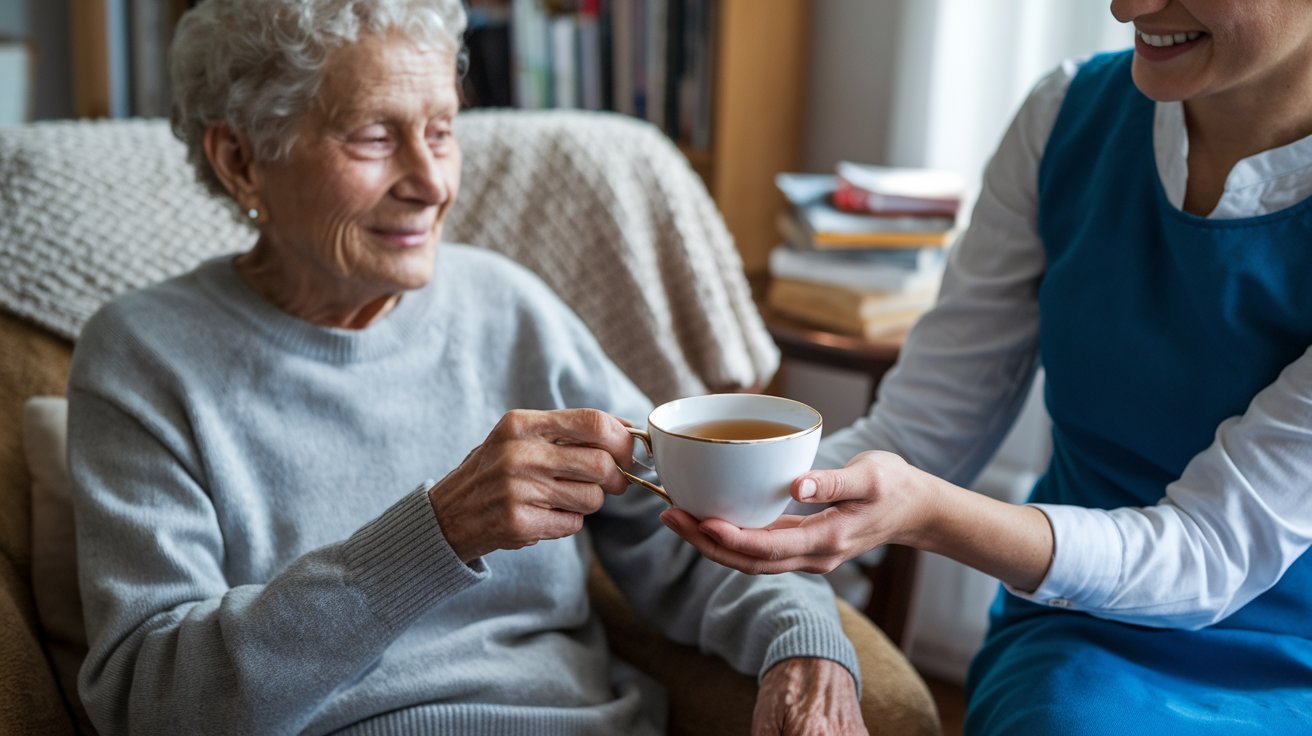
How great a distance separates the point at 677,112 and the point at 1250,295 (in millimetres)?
1478

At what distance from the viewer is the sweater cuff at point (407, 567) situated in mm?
1074

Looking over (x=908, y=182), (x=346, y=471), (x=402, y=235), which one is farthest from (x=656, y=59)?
A: (x=346, y=471)

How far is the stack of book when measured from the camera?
2.05 m

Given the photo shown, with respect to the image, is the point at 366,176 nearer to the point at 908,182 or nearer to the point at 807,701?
the point at 807,701

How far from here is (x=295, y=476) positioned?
128 cm

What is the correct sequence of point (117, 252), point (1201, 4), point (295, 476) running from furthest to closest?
point (117, 252)
point (295, 476)
point (1201, 4)

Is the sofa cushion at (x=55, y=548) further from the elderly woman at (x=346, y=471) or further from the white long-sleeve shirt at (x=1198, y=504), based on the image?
the white long-sleeve shirt at (x=1198, y=504)

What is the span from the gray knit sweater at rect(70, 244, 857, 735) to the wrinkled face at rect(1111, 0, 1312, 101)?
2.04 ft

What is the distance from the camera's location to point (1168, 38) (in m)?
1.10

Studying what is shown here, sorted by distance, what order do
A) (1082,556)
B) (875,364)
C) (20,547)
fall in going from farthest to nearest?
(875,364)
(20,547)
(1082,556)

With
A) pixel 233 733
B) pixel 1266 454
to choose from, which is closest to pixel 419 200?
pixel 233 733

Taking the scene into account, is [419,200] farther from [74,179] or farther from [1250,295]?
[1250,295]

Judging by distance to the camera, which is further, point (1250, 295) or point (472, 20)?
point (472, 20)

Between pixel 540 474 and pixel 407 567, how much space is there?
152 millimetres
